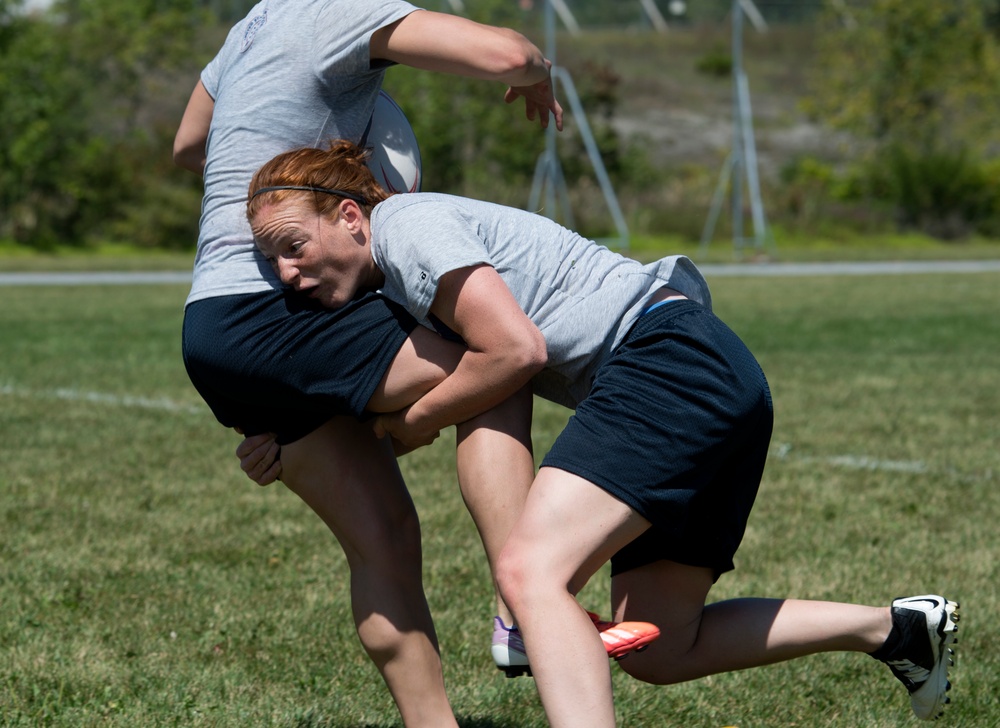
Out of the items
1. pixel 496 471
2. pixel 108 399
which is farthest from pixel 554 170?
pixel 496 471

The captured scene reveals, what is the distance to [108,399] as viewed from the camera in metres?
9.04

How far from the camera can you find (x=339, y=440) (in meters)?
3.07

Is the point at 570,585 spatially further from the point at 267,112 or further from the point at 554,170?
the point at 554,170

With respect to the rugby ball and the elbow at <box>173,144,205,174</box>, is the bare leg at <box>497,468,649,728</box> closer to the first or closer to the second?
the rugby ball

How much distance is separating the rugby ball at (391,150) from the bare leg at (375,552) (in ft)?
1.93

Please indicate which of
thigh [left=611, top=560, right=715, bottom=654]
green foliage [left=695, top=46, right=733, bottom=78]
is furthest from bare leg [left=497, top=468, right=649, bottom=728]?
green foliage [left=695, top=46, right=733, bottom=78]

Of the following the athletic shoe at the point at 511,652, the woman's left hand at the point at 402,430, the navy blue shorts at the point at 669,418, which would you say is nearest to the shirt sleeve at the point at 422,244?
the woman's left hand at the point at 402,430

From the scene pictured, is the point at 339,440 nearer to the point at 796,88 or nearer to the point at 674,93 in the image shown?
the point at 674,93

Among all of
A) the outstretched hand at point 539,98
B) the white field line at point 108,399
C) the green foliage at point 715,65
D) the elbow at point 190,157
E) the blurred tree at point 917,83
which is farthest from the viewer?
the green foliage at point 715,65

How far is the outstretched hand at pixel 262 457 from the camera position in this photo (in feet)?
10.1

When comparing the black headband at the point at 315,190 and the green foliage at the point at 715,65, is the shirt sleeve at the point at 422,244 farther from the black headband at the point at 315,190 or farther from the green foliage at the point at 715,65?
the green foliage at the point at 715,65

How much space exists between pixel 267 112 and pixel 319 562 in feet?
8.34

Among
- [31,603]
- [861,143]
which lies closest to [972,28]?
[861,143]

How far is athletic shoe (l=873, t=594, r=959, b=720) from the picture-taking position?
3.08 meters
